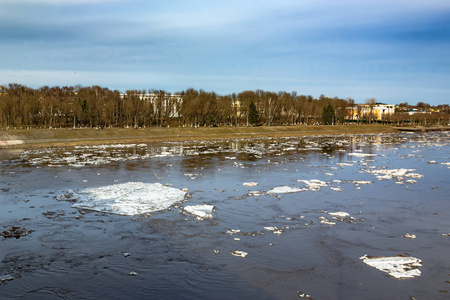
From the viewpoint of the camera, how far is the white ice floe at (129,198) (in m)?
19.6

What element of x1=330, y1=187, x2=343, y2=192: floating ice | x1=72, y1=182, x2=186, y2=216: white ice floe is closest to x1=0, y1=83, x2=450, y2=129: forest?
x1=72, y1=182, x2=186, y2=216: white ice floe

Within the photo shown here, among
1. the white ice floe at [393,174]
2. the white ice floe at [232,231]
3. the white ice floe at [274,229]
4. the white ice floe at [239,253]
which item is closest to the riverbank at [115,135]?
the white ice floe at [393,174]

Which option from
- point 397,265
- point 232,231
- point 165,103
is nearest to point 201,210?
point 232,231

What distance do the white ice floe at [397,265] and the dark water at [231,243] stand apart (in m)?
0.24

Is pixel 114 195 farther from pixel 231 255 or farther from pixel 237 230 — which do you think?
pixel 231 255

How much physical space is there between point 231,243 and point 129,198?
876cm

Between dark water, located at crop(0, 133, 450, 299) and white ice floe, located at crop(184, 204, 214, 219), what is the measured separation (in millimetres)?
399

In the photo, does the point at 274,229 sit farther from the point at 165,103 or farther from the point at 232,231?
the point at 165,103

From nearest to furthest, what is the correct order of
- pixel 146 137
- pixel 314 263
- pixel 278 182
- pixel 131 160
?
1. pixel 314 263
2. pixel 278 182
3. pixel 131 160
4. pixel 146 137

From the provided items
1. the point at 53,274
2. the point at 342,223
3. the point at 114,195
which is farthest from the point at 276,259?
the point at 114,195

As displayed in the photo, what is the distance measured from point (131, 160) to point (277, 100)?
86898 mm

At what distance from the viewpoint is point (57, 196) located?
22.5 m

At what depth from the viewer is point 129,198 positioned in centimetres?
2166

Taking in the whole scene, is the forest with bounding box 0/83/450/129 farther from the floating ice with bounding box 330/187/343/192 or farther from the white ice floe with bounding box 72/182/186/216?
the floating ice with bounding box 330/187/343/192
